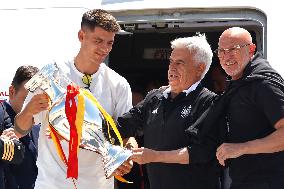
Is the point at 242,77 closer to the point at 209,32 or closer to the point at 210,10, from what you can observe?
the point at 210,10

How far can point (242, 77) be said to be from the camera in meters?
3.84

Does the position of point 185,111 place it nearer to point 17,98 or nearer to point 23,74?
point 23,74

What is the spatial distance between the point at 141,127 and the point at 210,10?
1.26m

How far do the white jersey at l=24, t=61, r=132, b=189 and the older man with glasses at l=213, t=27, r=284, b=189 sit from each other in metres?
0.75

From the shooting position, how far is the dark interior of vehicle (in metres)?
7.02

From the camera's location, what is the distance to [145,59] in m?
7.53

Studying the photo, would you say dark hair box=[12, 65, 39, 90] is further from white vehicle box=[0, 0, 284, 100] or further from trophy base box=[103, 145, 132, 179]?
trophy base box=[103, 145, 132, 179]

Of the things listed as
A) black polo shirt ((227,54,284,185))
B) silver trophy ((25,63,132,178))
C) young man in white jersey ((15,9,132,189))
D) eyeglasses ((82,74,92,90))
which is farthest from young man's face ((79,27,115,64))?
black polo shirt ((227,54,284,185))

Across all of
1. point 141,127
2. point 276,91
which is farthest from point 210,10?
point 276,91

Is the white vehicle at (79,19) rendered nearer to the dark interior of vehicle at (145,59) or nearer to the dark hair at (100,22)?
the dark hair at (100,22)

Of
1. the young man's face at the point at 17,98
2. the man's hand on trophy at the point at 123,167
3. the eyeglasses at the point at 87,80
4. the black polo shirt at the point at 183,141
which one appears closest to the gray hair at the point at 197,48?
the black polo shirt at the point at 183,141

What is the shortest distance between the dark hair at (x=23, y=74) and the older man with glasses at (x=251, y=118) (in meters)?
1.84

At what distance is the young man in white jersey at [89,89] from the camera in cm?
419

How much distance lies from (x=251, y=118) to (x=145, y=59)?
152 inches
